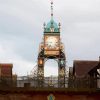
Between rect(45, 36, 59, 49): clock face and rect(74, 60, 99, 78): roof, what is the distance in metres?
24.8

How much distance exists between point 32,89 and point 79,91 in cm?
388

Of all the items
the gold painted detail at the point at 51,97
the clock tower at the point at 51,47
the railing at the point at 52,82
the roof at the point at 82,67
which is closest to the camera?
the gold painted detail at the point at 51,97

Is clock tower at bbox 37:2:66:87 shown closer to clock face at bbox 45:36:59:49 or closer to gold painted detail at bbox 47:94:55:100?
clock face at bbox 45:36:59:49

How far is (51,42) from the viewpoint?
87250 mm

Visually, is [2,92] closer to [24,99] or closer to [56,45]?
[24,99]

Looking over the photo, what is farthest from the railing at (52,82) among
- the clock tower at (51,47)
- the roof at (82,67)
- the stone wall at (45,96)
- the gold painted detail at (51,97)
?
the clock tower at (51,47)

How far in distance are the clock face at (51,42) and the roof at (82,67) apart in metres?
24.8

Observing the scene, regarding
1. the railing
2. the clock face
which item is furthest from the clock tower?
the railing

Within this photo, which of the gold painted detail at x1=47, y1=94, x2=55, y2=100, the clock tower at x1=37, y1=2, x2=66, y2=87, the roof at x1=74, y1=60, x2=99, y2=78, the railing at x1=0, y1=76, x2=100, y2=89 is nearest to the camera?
the gold painted detail at x1=47, y1=94, x2=55, y2=100

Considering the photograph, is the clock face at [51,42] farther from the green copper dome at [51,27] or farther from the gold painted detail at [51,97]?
the gold painted detail at [51,97]

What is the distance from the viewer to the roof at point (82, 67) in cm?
5953

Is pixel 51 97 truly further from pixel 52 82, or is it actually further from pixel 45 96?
pixel 52 82

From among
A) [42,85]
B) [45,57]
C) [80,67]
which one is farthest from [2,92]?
[45,57]

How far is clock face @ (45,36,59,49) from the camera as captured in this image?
86312mm
